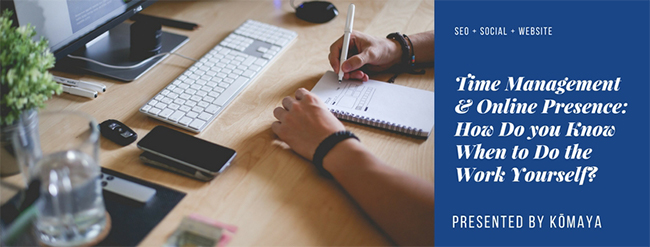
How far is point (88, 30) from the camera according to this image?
3.66 feet

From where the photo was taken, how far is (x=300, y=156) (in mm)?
954

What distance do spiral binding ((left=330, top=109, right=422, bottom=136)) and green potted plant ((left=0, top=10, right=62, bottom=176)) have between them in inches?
20.4

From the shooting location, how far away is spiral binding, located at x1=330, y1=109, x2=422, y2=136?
1.02 metres

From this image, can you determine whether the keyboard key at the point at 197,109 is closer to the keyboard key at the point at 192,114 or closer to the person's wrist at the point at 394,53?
the keyboard key at the point at 192,114

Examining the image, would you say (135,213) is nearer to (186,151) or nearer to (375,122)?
(186,151)

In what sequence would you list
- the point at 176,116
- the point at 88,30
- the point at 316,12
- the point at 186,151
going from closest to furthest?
the point at 186,151 < the point at 176,116 < the point at 88,30 < the point at 316,12

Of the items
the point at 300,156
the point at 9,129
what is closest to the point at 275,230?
the point at 300,156

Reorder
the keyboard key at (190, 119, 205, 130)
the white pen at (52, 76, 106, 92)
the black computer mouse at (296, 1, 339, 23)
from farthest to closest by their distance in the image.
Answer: the black computer mouse at (296, 1, 339, 23) → the white pen at (52, 76, 106, 92) → the keyboard key at (190, 119, 205, 130)

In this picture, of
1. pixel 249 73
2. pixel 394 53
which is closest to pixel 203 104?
pixel 249 73

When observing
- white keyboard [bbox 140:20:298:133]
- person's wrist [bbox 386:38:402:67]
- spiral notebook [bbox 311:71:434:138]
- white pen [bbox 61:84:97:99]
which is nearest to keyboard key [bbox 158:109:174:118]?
white keyboard [bbox 140:20:298:133]

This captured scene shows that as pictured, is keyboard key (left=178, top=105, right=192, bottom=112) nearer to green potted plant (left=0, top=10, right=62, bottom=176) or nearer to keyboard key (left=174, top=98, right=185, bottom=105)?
keyboard key (left=174, top=98, right=185, bottom=105)

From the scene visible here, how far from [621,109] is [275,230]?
0.73m

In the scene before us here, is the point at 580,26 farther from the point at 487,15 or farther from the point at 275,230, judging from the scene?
the point at 275,230

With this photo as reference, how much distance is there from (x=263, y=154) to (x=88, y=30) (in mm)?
504
